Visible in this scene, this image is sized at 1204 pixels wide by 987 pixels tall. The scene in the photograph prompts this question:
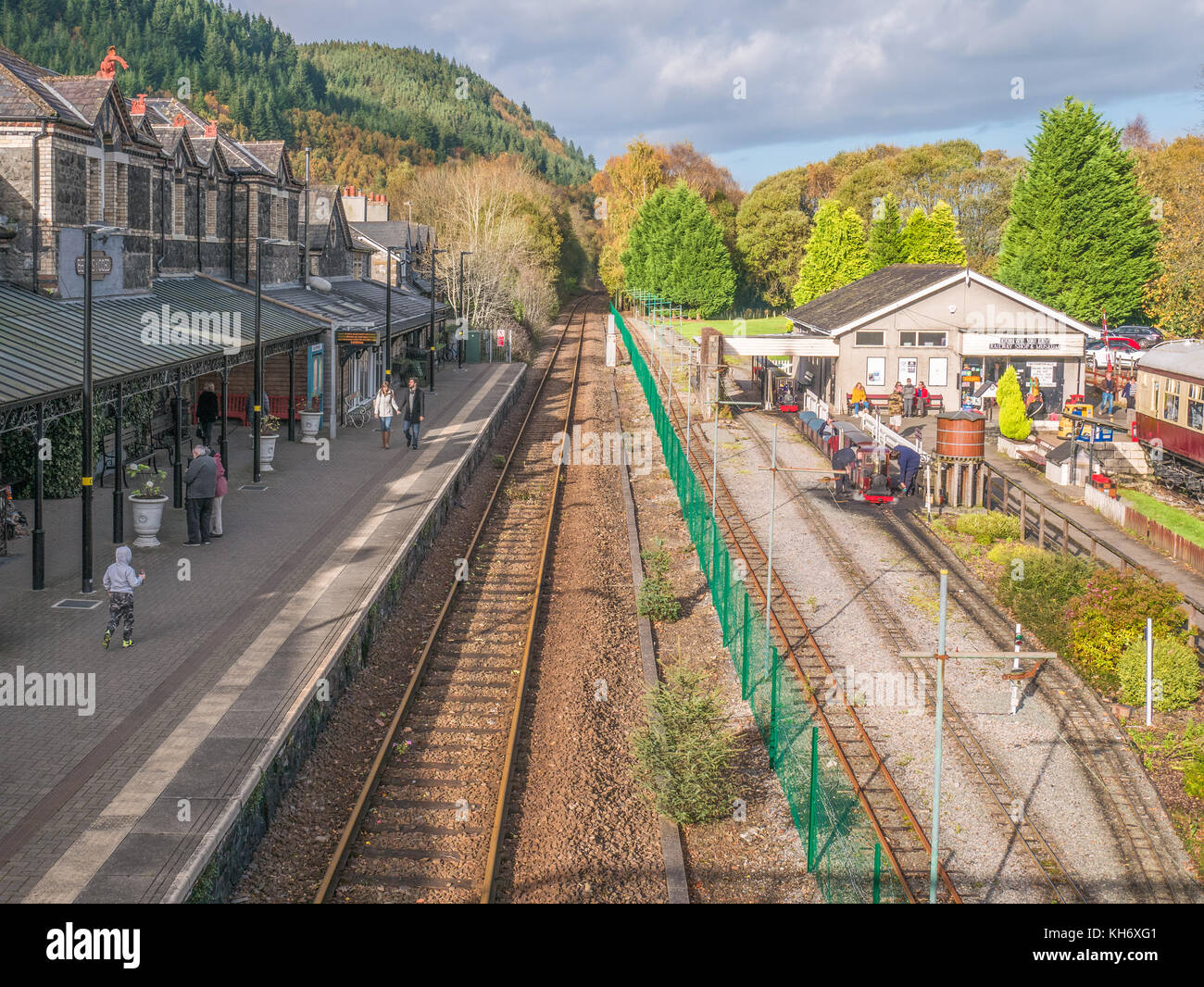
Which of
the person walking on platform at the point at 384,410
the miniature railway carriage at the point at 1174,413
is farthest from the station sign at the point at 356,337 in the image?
Result: the miniature railway carriage at the point at 1174,413

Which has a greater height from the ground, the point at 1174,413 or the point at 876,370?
the point at 876,370

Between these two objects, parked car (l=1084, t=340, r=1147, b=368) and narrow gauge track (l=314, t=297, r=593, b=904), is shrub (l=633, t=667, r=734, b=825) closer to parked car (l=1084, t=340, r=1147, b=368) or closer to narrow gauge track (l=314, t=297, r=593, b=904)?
narrow gauge track (l=314, t=297, r=593, b=904)

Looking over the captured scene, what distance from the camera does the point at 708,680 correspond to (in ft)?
54.6

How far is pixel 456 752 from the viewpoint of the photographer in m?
13.9

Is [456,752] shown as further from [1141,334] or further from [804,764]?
[1141,334]

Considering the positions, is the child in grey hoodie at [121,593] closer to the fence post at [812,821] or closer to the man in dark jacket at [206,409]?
the fence post at [812,821]

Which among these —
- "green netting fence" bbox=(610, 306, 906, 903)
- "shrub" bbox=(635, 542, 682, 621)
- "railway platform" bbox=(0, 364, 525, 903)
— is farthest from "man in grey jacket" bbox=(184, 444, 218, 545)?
"green netting fence" bbox=(610, 306, 906, 903)

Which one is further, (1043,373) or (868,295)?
(868,295)

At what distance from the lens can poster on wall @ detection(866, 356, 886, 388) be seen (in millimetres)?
42969

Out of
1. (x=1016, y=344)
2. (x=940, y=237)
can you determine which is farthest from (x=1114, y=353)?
(x=940, y=237)

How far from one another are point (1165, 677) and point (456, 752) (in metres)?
9.61

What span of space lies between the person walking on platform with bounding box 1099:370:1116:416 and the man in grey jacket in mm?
33848

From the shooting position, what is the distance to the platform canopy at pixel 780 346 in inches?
1681

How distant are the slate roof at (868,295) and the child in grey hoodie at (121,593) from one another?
106 ft
